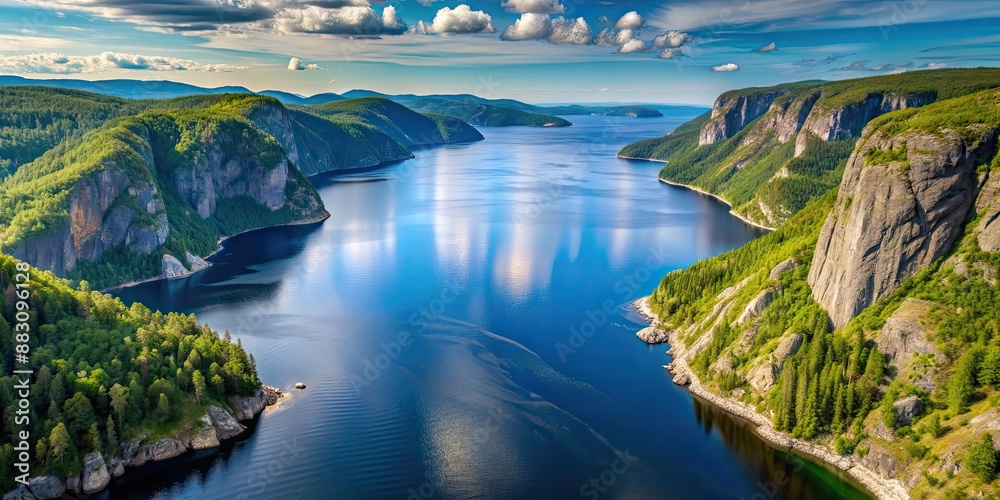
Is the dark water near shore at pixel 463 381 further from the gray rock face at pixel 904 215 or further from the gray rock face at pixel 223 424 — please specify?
the gray rock face at pixel 904 215

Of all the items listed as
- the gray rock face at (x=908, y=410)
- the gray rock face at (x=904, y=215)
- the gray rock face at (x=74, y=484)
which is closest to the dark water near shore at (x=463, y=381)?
the gray rock face at (x=74, y=484)

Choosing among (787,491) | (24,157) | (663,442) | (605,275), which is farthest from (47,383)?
(24,157)

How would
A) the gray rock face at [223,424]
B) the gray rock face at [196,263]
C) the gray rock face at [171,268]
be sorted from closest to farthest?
1. the gray rock face at [223,424]
2. the gray rock face at [171,268]
3. the gray rock face at [196,263]

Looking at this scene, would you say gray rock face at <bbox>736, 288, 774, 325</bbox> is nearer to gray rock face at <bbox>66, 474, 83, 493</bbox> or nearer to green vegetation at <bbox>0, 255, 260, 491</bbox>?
green vegetation at <bbox>0, 255, 260, 491</bbox>

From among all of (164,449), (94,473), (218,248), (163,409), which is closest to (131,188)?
(218,248)

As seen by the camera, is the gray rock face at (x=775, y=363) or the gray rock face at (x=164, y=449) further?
the gray rock face at (x=775, y=363)

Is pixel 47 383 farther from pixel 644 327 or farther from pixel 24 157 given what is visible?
pixel 24 157

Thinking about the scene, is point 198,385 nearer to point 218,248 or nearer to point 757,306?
point 757,306
